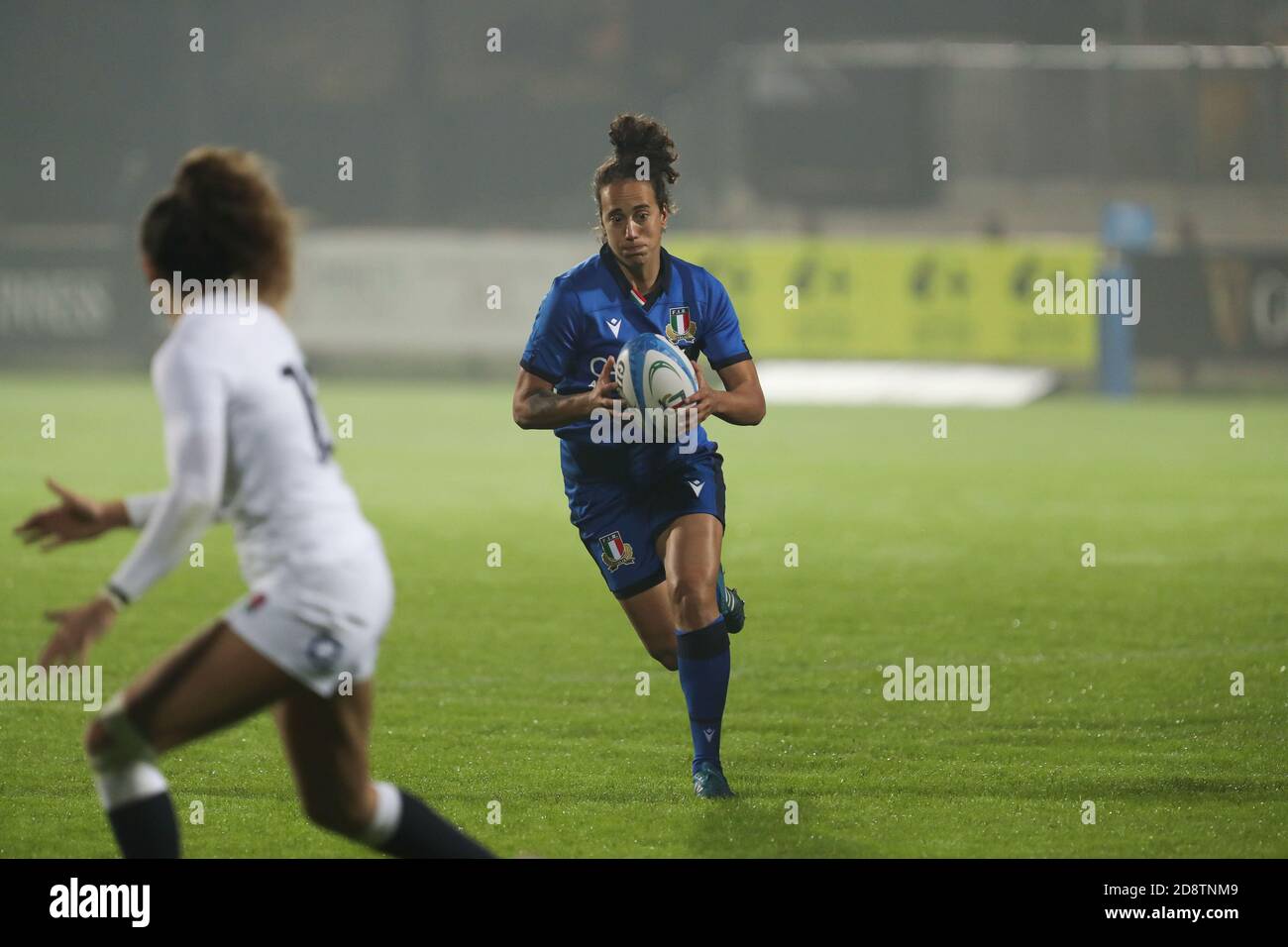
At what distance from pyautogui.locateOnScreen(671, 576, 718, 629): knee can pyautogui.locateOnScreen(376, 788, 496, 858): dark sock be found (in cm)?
193

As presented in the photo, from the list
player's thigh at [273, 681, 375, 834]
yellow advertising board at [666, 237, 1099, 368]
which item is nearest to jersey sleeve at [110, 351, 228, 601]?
player's thigh at [273, 681, 375, 834]

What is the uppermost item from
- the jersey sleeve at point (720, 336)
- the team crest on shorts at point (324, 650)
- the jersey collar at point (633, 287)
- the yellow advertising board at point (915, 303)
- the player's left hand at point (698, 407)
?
the yellow advertising board at point (915, 303)

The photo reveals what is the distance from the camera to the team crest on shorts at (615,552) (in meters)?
6.62

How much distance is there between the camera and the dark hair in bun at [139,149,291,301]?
4.10m

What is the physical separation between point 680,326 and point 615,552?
0.81 m

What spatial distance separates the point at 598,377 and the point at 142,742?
8.85 feet

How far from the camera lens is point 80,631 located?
3.87 meters

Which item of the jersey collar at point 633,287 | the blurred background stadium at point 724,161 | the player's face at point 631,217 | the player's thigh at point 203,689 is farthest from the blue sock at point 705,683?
the blurred background stadium at point 724,161

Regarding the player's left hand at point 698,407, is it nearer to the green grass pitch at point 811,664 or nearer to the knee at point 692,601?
the knee at point 692,601

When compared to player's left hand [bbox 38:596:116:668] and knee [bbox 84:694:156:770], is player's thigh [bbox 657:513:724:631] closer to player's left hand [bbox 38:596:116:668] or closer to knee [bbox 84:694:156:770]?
knee [bbox 84:694:156:770]

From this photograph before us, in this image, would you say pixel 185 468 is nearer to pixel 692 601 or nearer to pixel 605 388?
pixel 605 388
